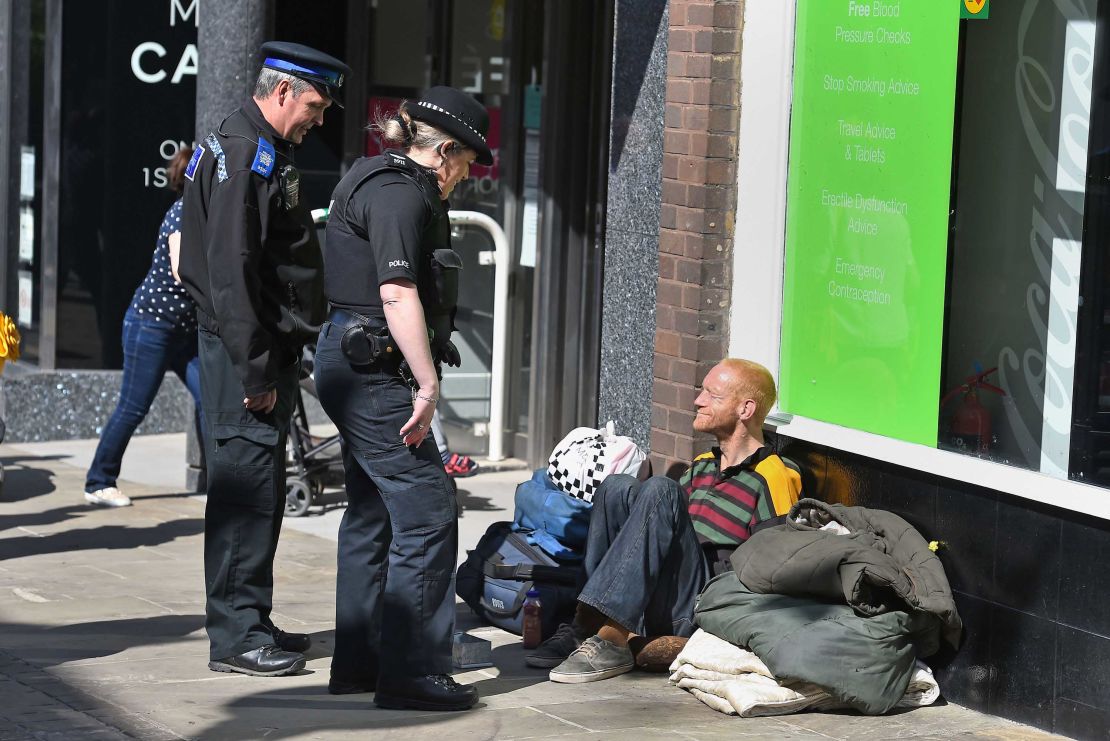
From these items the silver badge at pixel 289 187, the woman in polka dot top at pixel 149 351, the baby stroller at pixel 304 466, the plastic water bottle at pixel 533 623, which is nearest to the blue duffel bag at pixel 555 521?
the plastic water bottle at pixel 533 623

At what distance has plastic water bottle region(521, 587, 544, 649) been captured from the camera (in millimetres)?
5984

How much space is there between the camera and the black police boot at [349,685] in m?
5.32

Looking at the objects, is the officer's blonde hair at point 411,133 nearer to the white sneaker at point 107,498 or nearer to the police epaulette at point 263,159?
the police epaulette at point 263,159

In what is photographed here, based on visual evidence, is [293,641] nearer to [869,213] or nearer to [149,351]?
[869,213]

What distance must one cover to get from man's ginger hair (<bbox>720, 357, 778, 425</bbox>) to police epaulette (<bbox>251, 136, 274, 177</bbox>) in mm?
1685

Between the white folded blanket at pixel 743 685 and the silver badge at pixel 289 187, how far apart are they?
1851 mm

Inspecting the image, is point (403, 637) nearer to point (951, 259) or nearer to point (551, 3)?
point (951, 259)

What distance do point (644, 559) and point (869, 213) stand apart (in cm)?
138

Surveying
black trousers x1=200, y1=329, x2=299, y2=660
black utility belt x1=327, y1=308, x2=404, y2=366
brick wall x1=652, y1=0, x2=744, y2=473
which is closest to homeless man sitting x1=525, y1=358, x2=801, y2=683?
brick wall x1=652, y1=0, x2=744, y2=473

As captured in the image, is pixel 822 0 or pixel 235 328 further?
pixel 822 0

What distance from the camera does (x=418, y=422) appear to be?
4.91 m

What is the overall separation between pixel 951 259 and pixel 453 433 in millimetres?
4747

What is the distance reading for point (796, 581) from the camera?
5348 mm

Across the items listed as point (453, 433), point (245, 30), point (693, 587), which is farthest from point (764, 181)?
point (453, 433)
